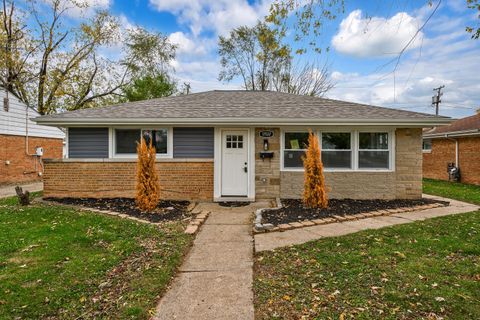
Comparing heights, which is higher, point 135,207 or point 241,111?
point 241,111

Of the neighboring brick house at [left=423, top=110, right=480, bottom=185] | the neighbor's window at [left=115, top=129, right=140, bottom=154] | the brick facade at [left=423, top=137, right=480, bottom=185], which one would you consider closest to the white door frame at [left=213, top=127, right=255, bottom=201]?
the neighbor's window at [left=115, top=129, right=140, bottom=154]

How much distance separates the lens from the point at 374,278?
337 cm

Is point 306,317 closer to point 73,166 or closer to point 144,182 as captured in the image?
point 144,182

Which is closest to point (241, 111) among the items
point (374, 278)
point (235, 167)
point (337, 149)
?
point (235, 167)

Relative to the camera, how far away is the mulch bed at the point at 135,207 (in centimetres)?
633

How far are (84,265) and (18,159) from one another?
1250cm

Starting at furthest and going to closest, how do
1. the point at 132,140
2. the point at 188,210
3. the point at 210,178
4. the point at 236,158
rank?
the point at 132,140 < the point at 236,158 < the point at 210,178 < the point at 188,210

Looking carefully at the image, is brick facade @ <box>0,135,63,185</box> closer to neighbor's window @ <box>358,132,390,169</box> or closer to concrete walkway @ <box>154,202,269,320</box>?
concrete walkway @ <box>154,202,269,320</box>

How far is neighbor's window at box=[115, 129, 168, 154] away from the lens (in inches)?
332

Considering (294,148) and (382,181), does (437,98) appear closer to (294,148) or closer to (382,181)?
(382,181)

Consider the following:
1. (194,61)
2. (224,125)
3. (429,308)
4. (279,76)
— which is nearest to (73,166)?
→ (224,125)

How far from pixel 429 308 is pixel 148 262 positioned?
3.24 meters

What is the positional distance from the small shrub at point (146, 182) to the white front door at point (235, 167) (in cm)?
213

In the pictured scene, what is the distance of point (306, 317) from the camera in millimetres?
2650
